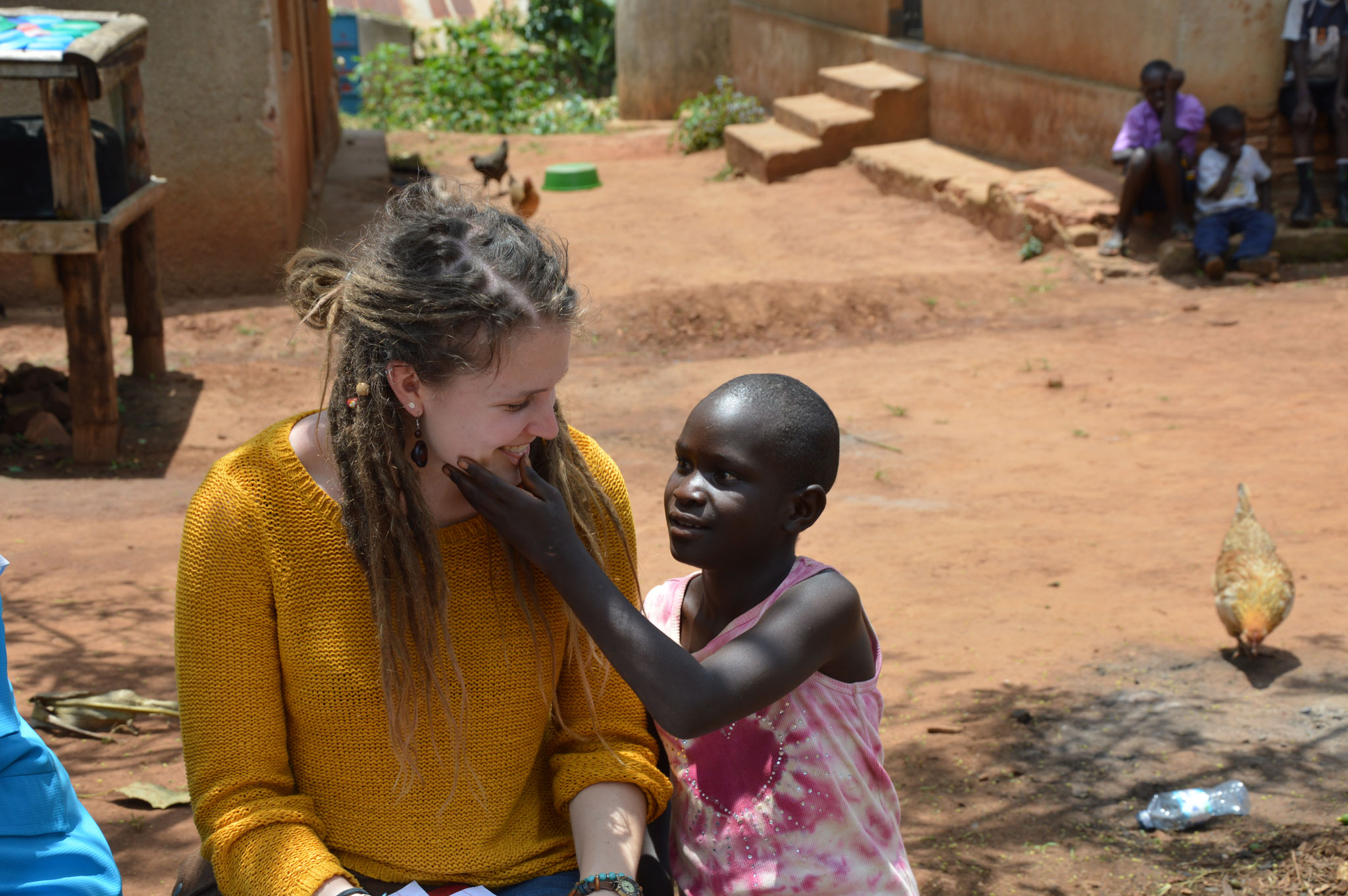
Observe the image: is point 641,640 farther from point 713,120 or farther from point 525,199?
point 713,120

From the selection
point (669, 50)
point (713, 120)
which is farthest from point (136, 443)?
point (669, 50)

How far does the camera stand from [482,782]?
1.98 metres

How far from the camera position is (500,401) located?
1868 millimetres

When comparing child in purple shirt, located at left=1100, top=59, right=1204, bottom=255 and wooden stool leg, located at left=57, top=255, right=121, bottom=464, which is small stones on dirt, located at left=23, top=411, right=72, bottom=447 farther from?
child in purple shirt, located at left=1100, top=59, right=1204, bottom=255

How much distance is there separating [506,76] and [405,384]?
1927 cm

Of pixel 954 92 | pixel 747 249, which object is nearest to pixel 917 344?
pixel 747 249

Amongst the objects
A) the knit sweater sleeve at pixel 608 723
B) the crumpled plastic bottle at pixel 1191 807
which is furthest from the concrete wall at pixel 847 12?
the knit sweater sleeve at pixel 608 723

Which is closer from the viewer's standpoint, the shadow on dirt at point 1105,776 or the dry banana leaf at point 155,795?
the shadow on dirt at point 1105,776

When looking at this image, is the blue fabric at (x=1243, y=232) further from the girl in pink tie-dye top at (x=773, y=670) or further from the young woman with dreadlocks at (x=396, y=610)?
the young woman with dreadlocks at (x=396, y=610)

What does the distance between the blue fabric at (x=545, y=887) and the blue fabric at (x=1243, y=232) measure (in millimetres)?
8364

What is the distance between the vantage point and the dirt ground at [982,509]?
3.25 m

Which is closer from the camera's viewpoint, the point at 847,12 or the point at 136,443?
the point at 136,443

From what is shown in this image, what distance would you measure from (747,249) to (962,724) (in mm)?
7669

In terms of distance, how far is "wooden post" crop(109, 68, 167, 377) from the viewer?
23.0ft
